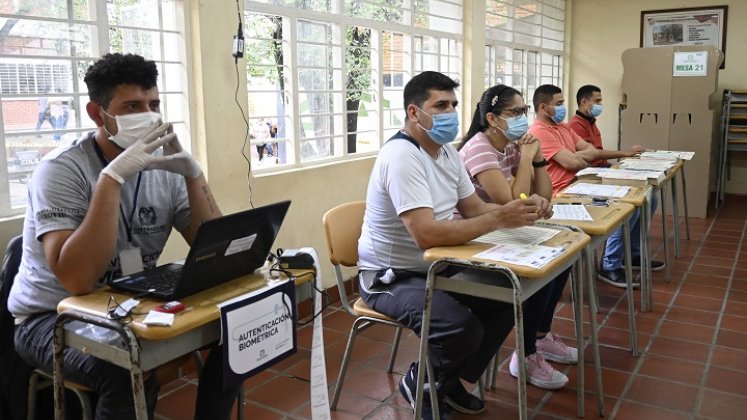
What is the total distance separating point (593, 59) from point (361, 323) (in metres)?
6.09

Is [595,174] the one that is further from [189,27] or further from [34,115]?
[34,115]

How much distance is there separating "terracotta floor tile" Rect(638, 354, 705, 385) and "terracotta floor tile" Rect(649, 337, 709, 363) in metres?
0.06

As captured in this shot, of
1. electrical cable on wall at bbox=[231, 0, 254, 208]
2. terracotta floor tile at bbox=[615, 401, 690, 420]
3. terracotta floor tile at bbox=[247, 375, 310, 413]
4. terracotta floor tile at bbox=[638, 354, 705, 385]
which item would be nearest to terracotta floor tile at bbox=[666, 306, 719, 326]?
terracotta floor tile at bbox=[638, 354, 705, 385]

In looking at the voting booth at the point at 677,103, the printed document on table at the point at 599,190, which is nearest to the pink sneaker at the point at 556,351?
the printed document on table at the point at 599,190

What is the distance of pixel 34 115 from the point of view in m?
2.25

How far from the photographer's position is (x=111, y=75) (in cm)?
176

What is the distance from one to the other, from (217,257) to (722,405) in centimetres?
205

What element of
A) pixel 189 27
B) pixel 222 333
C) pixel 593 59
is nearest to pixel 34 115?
pixel 189 27

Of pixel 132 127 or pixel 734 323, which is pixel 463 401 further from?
pixel 734 323

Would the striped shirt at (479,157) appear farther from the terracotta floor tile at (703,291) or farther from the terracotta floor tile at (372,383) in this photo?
the terracotta floor tile at (703,291)

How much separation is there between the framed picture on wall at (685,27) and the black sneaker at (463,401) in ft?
18.9

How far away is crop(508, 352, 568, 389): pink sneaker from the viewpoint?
8.60 ft

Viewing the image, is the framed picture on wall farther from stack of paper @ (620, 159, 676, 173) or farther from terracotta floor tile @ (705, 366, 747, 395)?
terracotta floor tile @ (705, 366, 747, 395)

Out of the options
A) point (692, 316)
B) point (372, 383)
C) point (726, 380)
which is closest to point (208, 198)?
point (372, 383)
